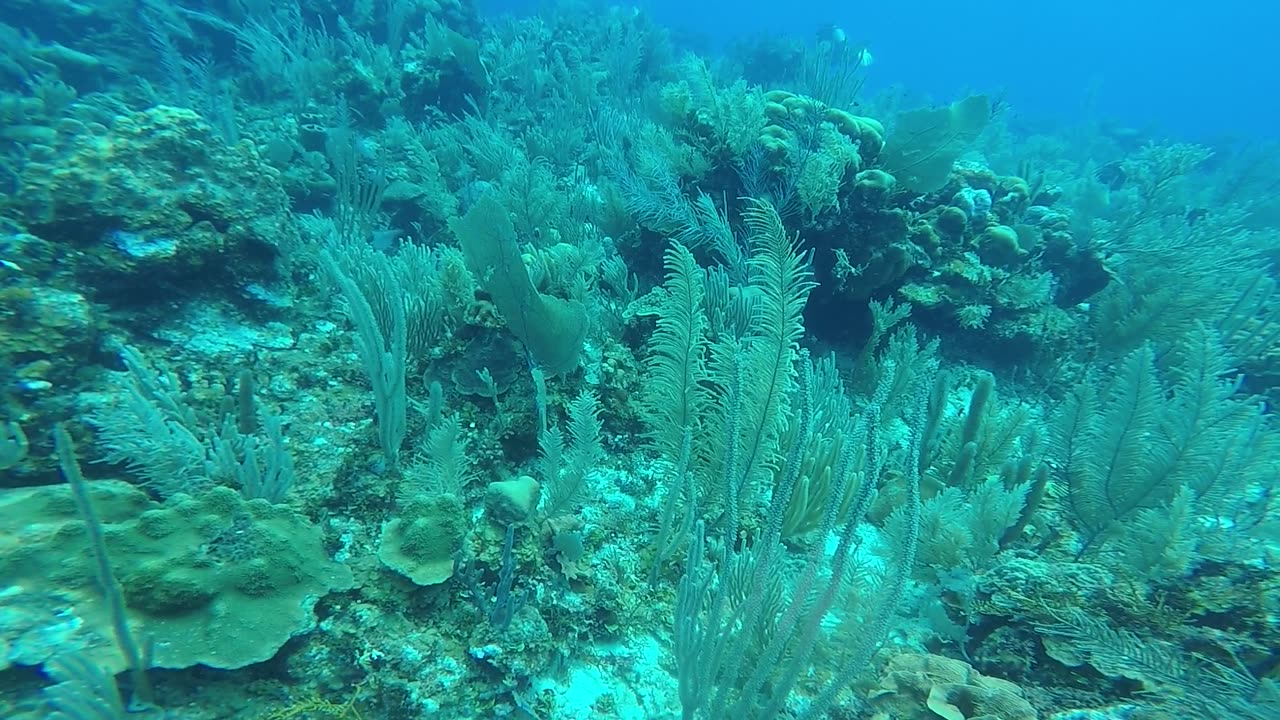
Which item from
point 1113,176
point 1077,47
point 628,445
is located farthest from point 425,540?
point 1077,47

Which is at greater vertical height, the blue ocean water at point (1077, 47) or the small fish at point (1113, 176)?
the blue ocean water at point (1077, 47)

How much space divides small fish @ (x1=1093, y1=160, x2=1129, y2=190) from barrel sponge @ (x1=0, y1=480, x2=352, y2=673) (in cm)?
1688

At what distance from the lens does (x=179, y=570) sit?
1979mm

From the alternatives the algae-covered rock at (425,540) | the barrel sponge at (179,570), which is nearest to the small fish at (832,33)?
the algae-covered rock at (425,540)

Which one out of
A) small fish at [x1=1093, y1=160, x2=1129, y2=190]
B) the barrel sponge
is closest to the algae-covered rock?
the barrel sponge

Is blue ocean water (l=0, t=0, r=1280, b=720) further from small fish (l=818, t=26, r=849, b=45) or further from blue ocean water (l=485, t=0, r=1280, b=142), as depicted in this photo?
blue ocean water (l=485, t=0, r=1280, b=142)

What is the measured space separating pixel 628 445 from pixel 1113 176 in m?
16.7

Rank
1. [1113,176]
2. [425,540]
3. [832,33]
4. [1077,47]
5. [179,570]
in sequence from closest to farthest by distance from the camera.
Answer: [179,570], [425,540], [1113,176], [832,33], [1077,47]

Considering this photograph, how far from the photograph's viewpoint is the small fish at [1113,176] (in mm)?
12846

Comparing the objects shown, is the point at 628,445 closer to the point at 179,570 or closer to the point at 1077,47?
the point at 179,570

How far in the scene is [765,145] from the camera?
562 centimetres

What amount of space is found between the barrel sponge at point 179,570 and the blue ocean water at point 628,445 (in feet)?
0.04

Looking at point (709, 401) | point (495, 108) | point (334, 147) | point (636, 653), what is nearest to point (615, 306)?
point (709, 401)

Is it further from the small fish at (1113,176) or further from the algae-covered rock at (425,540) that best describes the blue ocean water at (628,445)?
the small fish at (1113,176)
